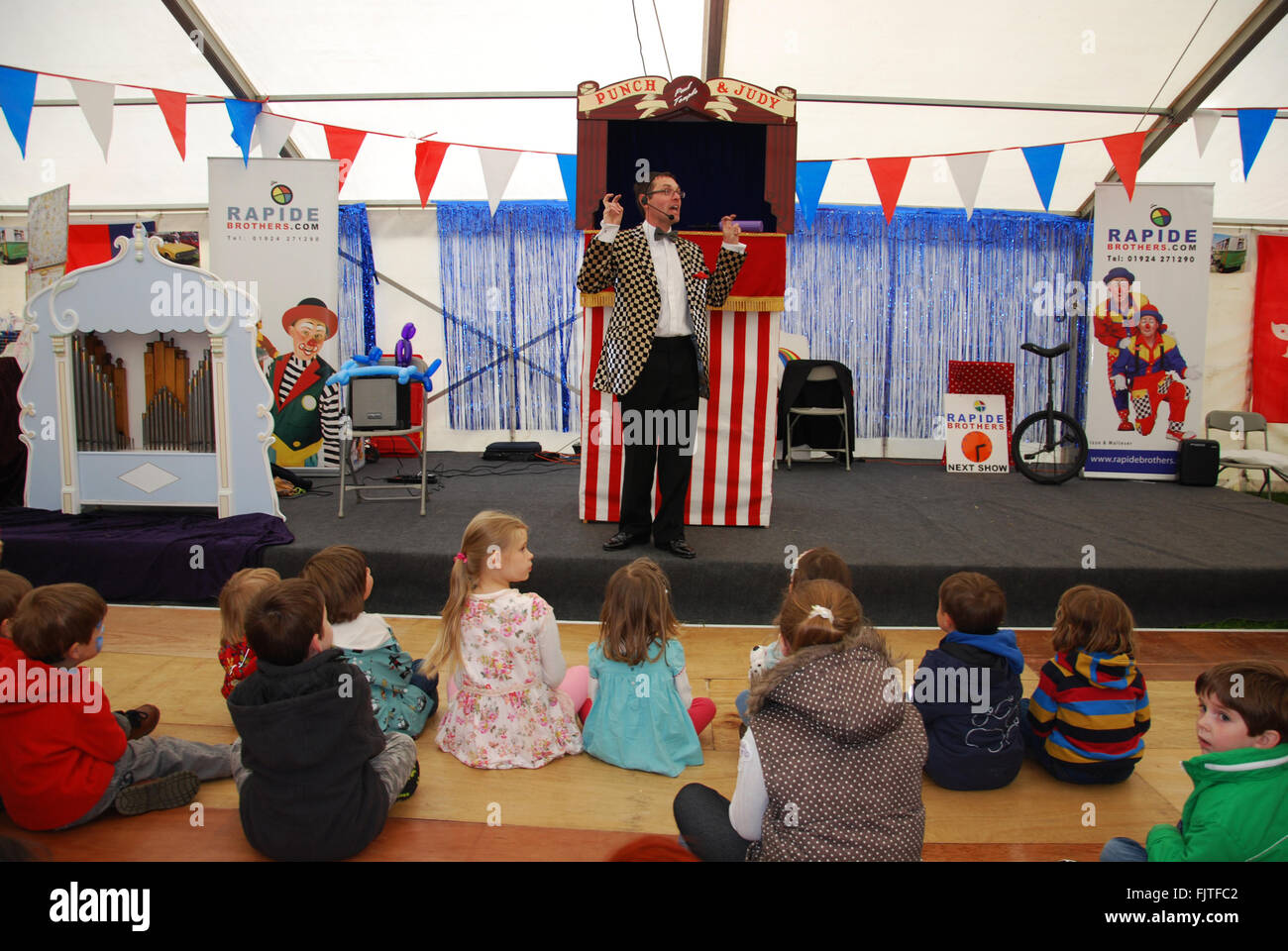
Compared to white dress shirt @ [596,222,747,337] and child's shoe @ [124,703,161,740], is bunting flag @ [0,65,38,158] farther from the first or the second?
child's shoe @ [124,703,161,740]

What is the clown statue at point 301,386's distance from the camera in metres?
5.79

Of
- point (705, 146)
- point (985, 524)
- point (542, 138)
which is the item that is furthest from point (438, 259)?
point (985, 524)

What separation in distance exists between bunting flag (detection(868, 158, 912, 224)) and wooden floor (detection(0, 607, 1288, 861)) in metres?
4.19

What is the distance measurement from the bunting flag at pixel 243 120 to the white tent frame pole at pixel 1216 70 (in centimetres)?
611

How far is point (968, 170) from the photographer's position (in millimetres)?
5766

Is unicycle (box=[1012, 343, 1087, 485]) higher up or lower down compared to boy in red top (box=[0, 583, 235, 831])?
higher up

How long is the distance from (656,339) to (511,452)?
3362 mm

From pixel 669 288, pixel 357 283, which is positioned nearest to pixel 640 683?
pixel 669 288

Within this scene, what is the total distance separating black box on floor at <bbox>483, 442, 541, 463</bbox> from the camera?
6.72 meters

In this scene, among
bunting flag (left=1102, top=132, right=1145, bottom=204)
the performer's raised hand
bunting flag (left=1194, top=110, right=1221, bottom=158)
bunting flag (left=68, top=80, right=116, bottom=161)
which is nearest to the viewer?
the performer's raised hand

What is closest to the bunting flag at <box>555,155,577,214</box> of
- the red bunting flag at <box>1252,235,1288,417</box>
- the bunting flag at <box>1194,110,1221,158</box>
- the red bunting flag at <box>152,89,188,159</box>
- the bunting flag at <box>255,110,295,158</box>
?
the bunting flag at <box>255,110,295,158</box>

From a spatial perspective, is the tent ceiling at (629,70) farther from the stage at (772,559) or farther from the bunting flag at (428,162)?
the stage at (772,559)

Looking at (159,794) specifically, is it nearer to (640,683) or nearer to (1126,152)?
(640,683)

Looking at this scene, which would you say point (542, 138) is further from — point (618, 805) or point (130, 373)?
point (618, 805)
